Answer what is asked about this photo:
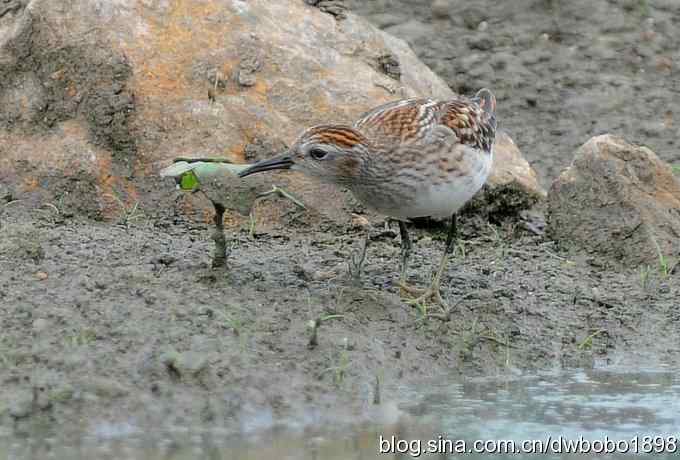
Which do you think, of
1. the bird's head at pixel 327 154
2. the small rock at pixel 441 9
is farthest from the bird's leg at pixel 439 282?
the small rock at pixel 441 9

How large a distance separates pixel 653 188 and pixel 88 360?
424 centimetres

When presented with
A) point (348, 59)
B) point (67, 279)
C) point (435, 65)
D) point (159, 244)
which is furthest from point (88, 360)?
point (435, 65)

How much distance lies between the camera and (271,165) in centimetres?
717

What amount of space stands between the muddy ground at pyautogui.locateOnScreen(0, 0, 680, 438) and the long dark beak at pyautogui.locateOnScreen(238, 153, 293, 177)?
0.64 meters

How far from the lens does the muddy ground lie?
20.6 ft

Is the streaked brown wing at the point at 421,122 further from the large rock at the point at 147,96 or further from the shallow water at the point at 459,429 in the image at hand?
the shallow water at the point at 459,429

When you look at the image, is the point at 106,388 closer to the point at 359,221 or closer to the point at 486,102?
the point at 359,221

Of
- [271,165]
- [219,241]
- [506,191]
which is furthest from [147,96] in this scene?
[506,191]

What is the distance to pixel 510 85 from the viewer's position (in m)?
12.6

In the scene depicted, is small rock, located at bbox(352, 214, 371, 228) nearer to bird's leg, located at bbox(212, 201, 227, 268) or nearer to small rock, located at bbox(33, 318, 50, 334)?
bird's leg, located at bbox(212, 201, 227, 268)

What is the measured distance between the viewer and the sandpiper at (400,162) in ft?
23.9

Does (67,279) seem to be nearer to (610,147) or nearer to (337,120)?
(337,120)

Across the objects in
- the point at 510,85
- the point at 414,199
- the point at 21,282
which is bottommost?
the point at 510,85

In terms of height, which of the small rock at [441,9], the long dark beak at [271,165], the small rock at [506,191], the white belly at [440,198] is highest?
the long dark beak at [271,165]
